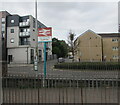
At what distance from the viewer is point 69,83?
4.98 m

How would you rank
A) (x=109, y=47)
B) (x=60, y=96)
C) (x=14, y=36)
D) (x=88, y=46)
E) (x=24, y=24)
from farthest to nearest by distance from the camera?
(x=109, y=47), (x=88, y=46), (x=14, y=36), (x=24, y=24), (x=60, y=96)

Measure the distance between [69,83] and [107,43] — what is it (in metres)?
27.7

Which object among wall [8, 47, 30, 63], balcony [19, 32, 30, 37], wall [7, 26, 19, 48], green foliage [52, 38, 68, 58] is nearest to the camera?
wall [8, 47, 30, 63]

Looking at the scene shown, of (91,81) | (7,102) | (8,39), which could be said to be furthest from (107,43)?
(7,102)

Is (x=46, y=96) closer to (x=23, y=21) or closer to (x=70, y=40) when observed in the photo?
(x=70, y=40)

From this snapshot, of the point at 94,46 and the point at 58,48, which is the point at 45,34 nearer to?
the point at 94,46

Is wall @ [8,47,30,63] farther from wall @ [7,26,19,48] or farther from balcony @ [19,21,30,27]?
balcony @ [19,21,30,27]

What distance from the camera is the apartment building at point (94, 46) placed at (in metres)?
27.2

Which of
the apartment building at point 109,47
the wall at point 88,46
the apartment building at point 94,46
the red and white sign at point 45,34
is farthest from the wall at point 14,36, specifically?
the red and white sign at point 45,34

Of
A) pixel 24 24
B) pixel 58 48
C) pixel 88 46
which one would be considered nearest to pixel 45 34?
pixel 24 24

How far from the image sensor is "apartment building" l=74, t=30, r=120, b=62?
2723cm

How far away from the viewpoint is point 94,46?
27812 mm

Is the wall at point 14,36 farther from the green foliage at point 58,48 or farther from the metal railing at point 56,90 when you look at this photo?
the metal railing at point 56,90

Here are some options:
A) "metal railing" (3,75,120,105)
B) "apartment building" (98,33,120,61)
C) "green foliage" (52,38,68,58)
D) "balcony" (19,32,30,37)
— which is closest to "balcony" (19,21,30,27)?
"balcony" (19,32,30,37)
